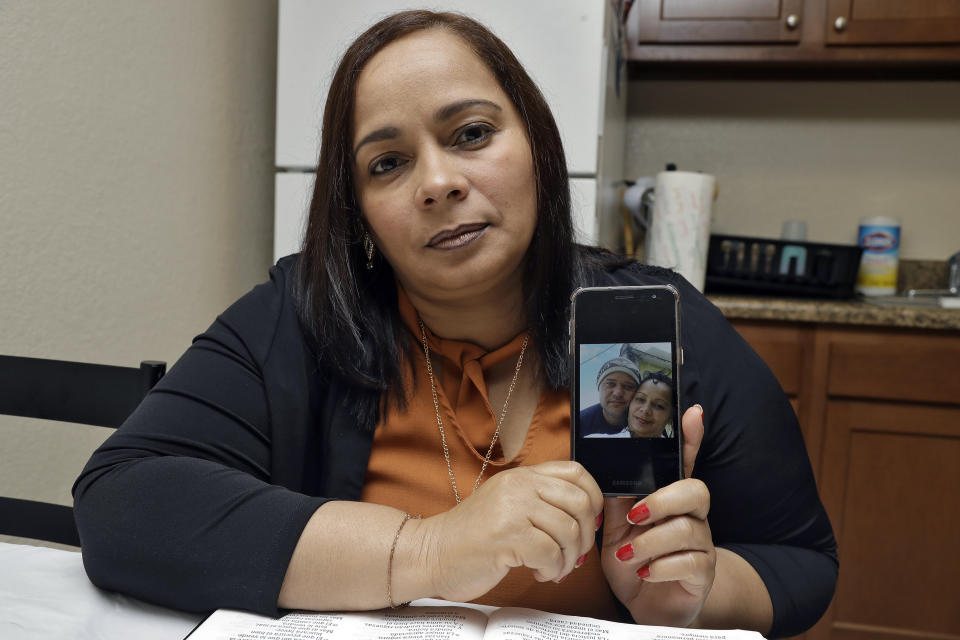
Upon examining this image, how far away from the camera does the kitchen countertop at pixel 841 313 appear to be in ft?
5.60

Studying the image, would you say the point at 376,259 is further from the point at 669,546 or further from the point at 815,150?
the point at 815,150

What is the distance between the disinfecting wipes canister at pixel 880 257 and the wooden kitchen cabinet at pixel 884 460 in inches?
19.0

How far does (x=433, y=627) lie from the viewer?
1.68 feet

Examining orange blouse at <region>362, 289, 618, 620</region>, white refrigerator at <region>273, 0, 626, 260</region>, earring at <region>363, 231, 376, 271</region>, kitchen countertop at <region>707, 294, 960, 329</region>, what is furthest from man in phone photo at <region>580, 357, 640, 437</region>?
kitchen countertop at <region>707, 294, 960, 329</region>

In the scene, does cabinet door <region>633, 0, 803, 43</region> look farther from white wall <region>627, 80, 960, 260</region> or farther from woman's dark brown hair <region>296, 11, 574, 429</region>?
woman's dark brown hair <region>296, 11, 574, 429</region>

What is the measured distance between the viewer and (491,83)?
2.66 ft

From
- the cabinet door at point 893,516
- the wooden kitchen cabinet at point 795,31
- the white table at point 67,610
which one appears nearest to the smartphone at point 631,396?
the white table at point 67,610

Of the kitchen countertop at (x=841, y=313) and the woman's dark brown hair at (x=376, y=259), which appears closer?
the woman's dark brown hair at (x=376, y=259)

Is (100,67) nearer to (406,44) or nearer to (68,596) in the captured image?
(406,44)

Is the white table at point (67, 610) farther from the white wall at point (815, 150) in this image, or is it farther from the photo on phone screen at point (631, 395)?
the white wall at point (815, 150)

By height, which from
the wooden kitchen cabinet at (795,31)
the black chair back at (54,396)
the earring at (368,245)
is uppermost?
the wooden kitchen cabinet at (795,31)

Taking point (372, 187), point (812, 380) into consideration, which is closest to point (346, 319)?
point (372, 187)

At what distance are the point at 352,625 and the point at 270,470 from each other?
0.28 meters

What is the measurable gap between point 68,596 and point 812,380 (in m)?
1.66
